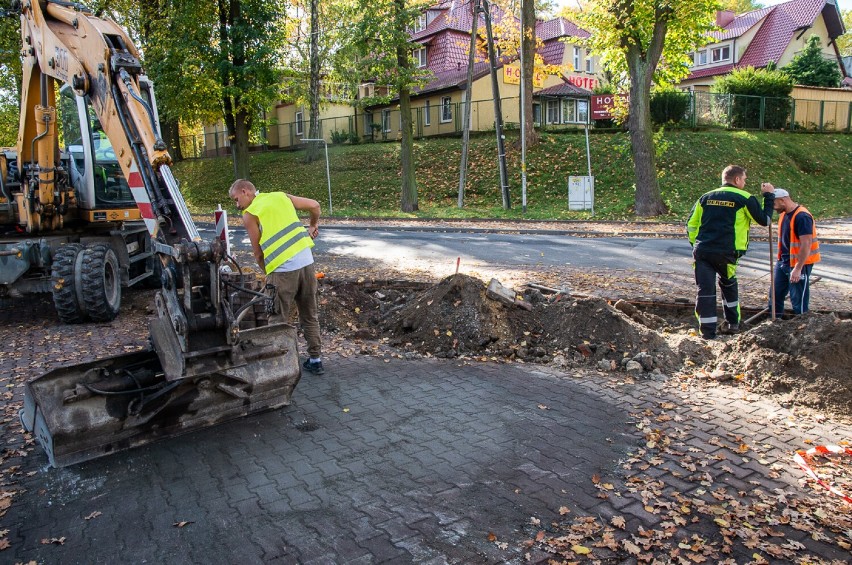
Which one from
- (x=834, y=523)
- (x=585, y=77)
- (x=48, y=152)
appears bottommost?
(x=834, y=523)

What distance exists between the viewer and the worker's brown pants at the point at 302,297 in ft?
21.4

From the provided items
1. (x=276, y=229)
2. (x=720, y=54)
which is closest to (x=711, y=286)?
(x=276, y=229)

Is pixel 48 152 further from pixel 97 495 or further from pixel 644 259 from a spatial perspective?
pixel 644 259

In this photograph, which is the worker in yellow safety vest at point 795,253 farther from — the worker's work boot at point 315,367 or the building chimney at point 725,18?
the building chimney at point 725,18

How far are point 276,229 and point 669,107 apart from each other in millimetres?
27924

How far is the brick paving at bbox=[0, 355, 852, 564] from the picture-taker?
150 inches

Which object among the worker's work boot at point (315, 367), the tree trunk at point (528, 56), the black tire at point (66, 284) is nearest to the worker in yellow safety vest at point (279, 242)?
the worker's work boot at point (315, 367)

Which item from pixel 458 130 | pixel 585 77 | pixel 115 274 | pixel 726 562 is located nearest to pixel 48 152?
pixel 115 274

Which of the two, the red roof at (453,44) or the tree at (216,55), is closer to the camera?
the tree at (216,55)

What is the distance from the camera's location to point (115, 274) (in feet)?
31.4

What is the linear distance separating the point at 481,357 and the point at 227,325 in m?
3.15

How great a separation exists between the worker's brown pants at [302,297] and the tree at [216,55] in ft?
64.9

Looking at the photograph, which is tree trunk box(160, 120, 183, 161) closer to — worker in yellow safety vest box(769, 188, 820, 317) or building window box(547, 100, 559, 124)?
building window box(547, 100, 559, 124)

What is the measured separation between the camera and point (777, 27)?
44781 millimetres
